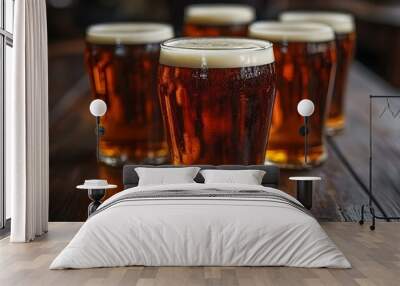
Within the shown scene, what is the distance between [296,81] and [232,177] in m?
0.71

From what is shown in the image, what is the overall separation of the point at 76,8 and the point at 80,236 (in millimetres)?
5270

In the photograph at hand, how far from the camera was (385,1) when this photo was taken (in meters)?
10.4

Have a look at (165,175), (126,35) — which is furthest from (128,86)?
(165,175)

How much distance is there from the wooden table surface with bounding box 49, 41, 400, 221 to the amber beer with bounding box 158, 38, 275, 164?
404 mm

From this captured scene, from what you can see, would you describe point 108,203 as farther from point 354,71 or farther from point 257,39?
point 354,71

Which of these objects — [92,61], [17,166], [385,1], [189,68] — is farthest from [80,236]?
[385,1]

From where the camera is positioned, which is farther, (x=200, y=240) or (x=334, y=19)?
(x=334, y=19)

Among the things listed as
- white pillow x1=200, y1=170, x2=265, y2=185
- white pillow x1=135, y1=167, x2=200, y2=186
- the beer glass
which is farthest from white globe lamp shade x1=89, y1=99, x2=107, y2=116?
the beer glass

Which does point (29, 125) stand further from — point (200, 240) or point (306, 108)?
point (306, 108)

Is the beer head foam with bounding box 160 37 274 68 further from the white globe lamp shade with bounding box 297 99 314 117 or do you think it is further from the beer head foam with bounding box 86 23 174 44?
the beer head foam with bounding box 86 23 174 44

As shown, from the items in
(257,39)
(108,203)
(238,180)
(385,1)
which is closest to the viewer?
(108,203)

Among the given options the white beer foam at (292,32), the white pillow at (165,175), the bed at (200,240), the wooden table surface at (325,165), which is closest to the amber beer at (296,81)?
the white beer foam at (292,32)

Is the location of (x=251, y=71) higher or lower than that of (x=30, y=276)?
higher

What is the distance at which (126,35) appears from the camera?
4898 mm
